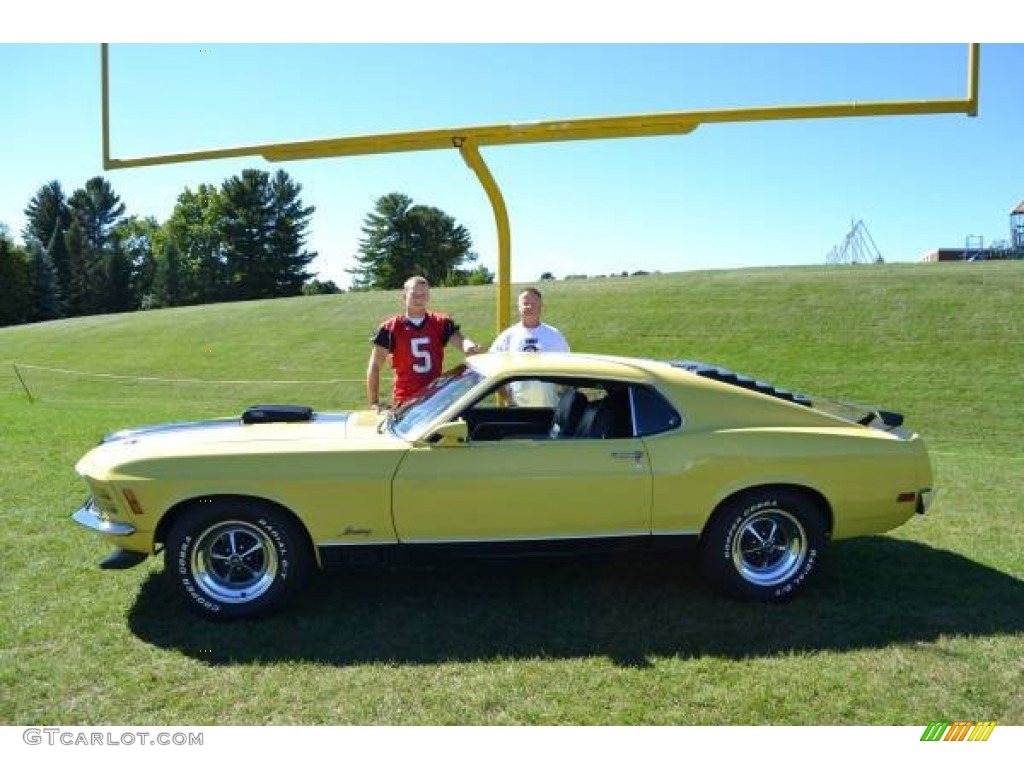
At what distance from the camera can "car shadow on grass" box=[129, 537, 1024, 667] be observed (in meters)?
4.08

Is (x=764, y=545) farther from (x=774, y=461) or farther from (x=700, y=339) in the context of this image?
(x=700, y=339)

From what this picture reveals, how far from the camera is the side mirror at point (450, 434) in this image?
4.34m

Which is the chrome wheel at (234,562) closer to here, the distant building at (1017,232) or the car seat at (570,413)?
the car seat at (570,413)

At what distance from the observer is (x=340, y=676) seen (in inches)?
148

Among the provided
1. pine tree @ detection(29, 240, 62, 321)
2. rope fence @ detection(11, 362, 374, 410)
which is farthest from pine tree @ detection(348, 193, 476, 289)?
rope fence @ detection(11, 362, 374, 410)

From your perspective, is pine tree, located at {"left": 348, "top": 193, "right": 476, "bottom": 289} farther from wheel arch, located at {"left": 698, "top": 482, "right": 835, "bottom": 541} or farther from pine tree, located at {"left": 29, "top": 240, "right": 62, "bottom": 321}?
wheel arch, located at {"left": 698, "top": 482, "right": 835, "bottom": 541}

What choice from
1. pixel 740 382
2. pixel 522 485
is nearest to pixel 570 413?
pixel 522 485

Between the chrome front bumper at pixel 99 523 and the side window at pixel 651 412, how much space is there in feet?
9.16

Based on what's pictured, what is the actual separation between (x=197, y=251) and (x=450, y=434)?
76.9 metres

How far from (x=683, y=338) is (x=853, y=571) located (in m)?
21.5

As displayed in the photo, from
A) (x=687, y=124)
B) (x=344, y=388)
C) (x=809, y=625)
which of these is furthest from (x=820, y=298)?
(x=809, y=625)

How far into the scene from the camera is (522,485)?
4.41 meters

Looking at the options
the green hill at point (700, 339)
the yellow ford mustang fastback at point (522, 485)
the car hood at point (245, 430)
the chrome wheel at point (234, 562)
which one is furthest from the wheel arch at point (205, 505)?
the green hill at point (700, 339)

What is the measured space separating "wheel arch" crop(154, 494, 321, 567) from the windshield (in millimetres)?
733
